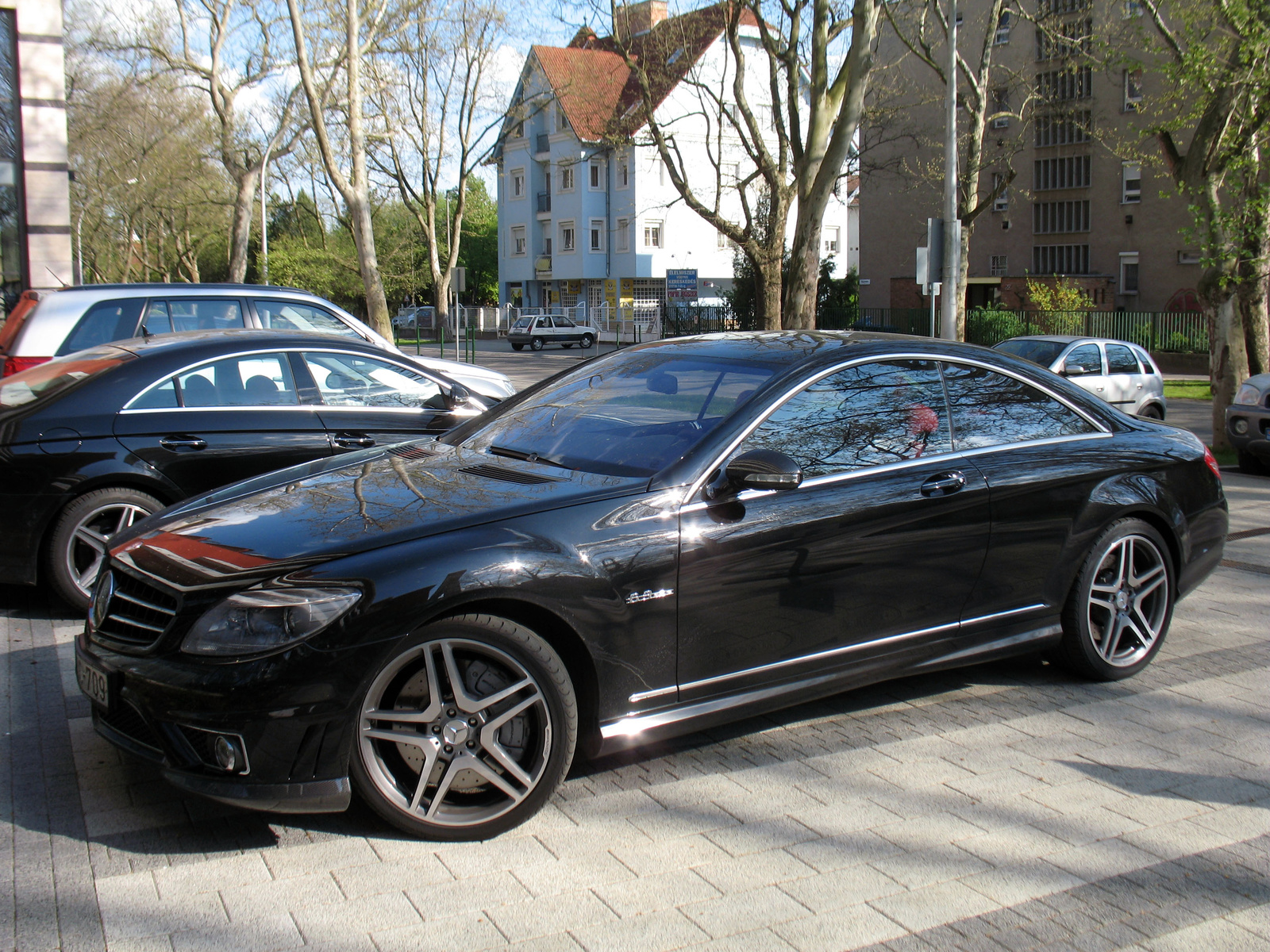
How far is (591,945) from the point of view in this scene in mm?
2969

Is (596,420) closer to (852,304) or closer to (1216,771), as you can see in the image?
(1216,771)

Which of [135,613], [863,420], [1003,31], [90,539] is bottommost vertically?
[90,539]

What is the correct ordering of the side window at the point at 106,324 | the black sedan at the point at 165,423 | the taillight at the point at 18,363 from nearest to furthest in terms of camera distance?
the black sedan at the point at 165,423 < the taillight at the point at 18,363 < the side window at the point at 106,324

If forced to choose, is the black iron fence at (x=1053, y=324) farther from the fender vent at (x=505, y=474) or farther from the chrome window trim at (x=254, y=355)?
the fender vent at (x=505, y=474)

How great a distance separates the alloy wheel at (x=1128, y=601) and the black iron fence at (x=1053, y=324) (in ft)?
82.3

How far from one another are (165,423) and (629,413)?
315 centimetres

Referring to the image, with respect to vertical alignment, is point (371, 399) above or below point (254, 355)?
below

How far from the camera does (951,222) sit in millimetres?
19484

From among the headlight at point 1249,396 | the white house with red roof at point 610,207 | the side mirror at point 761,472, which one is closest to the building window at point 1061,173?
the white house with red roof at point 610,207

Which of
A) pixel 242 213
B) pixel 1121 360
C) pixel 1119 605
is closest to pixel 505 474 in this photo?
pixel 1119 605

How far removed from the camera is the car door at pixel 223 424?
20.4ft

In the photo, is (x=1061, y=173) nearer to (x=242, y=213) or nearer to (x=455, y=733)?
(x=242, y=213)

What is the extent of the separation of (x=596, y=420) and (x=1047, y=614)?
2155 mm

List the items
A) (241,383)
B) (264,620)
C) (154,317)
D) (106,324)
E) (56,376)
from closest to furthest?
(264,620) → (56,376) → (241,383) → (106,324) → (154,317)
